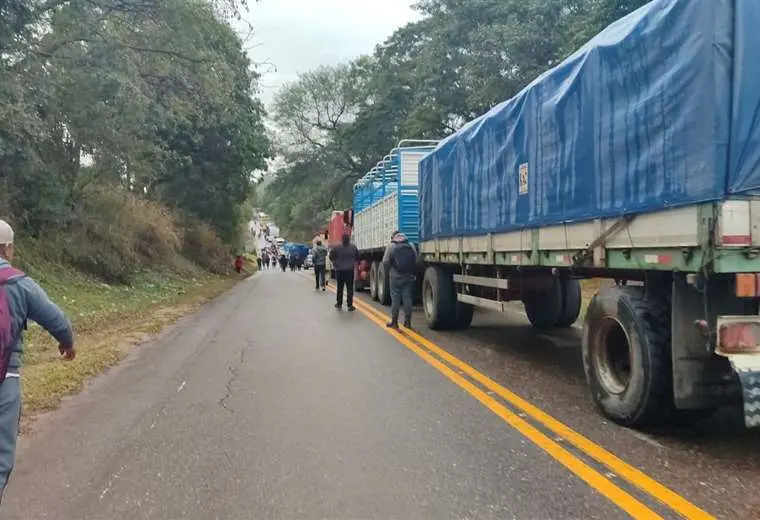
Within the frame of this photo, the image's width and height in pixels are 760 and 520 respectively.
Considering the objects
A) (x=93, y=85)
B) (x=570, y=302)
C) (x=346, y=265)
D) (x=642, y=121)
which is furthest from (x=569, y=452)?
(x=93, y=85)

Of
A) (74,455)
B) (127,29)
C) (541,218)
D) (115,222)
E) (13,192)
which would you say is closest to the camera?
(74,455)

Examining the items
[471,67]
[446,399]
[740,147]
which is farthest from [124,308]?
[471,67]

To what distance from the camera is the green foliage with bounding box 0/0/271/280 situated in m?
13.2

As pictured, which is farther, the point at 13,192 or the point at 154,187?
the point at 154,187

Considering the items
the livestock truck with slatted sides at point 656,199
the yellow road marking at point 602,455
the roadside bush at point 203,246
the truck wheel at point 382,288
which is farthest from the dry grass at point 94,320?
the roadside bush at point 203,246

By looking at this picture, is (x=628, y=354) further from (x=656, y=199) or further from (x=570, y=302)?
(x=570, y=302)

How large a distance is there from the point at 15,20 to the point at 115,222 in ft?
33.4

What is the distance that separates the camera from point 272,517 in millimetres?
3791

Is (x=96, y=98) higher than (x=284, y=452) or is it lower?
higher

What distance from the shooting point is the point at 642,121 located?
5.10m

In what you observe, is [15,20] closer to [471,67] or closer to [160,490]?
[160,490]

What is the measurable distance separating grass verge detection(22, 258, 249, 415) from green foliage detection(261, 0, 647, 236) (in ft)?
43.4

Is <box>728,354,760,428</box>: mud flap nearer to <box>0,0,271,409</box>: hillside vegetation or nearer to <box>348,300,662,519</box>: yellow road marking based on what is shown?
<box>348,300,662,519</box>: yellow road marking

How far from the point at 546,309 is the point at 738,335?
665 cm
